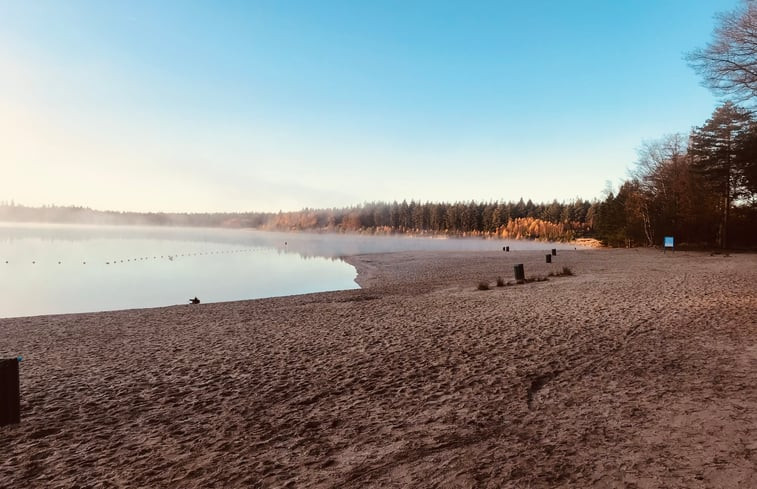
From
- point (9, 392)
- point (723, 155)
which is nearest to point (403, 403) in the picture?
point (9, 392)

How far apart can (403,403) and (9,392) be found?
5.17 meters

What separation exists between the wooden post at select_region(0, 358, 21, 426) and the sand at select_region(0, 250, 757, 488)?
0.65ft

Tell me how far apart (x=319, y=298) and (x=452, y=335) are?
9768 mm

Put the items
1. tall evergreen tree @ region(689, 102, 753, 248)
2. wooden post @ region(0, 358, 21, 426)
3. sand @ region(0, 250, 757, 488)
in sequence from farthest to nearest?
tall evergreen tree @ region(689, 102, 753, 248), wooden post @ region(0, 358, 21, 426), sand @ region(0, 250, 757, 488)

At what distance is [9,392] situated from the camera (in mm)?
5121

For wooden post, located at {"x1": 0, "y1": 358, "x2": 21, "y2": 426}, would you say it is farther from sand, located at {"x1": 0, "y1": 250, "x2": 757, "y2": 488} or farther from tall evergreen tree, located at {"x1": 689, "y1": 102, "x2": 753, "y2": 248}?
tall evergreen tree, located at {"x1": 689, "y1": 102, "x2": 753, "y2": 248}

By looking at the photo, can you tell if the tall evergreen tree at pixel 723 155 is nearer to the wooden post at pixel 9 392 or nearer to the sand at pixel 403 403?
the sand at pixel 403 403

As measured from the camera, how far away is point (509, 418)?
4.86 m

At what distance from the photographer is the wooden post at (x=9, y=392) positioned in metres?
5.05

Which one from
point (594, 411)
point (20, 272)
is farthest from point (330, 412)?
point (20, 272)

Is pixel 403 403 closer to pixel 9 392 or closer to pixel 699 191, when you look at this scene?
pixel 9 392

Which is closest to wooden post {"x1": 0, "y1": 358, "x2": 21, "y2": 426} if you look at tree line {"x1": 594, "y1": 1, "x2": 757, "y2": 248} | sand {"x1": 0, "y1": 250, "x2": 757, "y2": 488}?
sand {"x1": 0, "y1": 250, "x2": 757, "y2": 488}

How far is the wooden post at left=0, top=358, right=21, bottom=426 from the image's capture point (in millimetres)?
5055

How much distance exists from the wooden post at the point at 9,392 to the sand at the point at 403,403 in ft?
0.65
